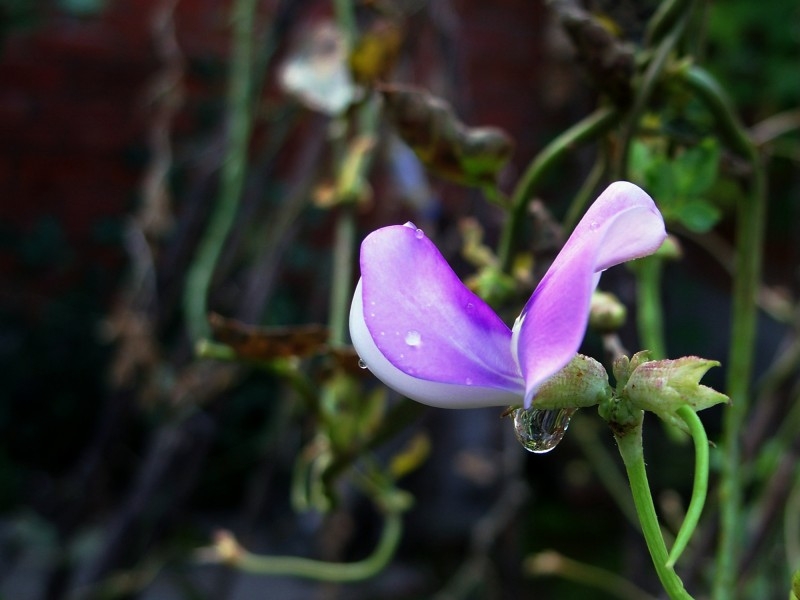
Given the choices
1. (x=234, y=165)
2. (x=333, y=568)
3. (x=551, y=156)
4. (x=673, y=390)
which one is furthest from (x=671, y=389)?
(x=234, y=165)

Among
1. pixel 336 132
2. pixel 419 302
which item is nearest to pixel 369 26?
pixel 336 132

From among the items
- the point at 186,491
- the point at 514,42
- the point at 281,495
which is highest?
the point at 186,491

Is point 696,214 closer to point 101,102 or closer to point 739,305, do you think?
point 739,305

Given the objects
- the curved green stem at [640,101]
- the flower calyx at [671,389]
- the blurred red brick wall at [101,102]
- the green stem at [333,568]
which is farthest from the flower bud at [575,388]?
the blurred red brick wall at [101,102]

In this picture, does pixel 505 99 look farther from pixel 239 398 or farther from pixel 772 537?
pixel 772 537

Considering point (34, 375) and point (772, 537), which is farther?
point (34, 375)

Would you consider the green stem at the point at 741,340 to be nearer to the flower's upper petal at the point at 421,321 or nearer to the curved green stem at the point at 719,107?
the curved green stem at the point at 719,107
